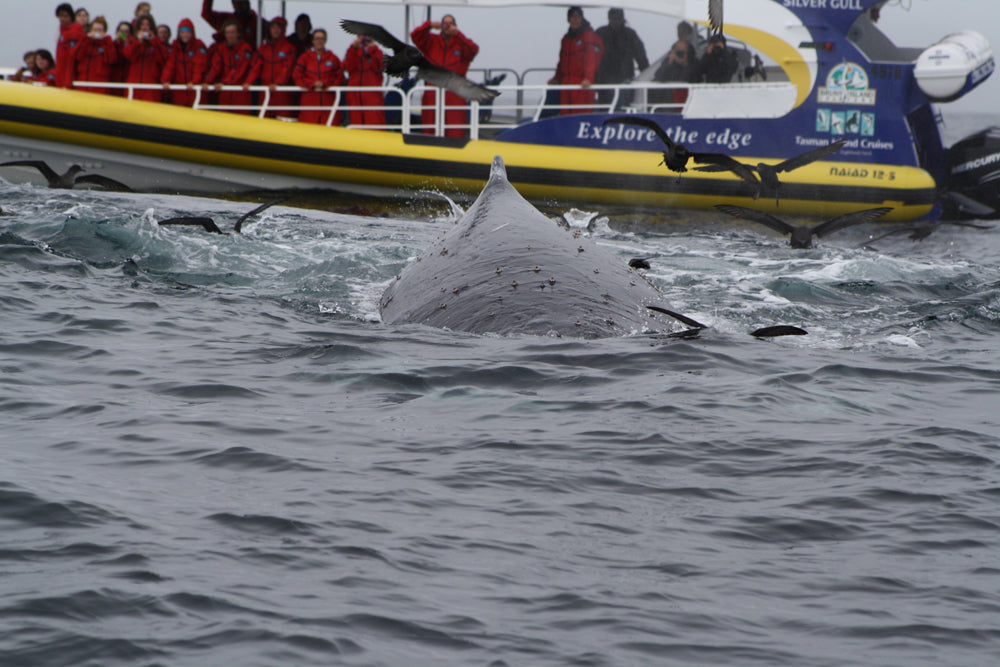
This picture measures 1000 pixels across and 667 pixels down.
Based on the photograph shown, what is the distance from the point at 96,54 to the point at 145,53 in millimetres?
680

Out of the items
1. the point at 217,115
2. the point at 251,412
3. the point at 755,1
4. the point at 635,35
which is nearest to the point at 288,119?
the point at 217,115

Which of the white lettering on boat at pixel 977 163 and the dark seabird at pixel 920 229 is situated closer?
the dark seabird at pixel 920 229

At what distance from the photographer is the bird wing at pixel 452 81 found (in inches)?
444

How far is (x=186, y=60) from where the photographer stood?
16.0 meters

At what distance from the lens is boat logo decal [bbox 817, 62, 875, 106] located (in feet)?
53.6

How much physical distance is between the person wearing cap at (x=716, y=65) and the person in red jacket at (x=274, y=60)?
231 inches

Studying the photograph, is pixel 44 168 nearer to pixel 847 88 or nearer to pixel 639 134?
pixel 639 134

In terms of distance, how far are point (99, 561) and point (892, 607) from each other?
88.6 inches

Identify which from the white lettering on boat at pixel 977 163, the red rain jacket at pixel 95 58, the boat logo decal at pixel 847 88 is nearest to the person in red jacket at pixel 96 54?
the red rain jacket at pixel 95 58

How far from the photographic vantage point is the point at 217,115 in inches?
608

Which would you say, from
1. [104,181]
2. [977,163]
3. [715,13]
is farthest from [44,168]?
[977,163]

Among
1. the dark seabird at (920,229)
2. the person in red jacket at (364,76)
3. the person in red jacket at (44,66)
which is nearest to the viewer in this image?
the dark seabird at (920,229)

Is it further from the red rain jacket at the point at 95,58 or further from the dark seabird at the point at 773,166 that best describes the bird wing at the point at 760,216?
the red rain jacket at the point at 95,58

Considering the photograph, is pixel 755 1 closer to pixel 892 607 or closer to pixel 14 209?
pixel 14 209
